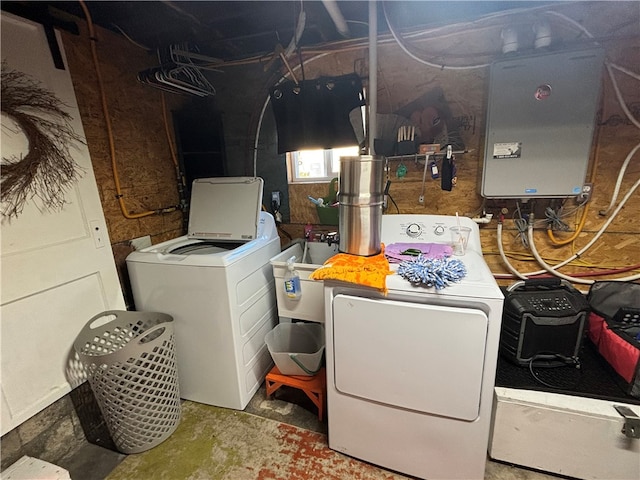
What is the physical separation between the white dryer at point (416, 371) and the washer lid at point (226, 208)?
0.91 meters

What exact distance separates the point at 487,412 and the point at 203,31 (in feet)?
8.36

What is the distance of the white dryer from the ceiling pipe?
1353mm

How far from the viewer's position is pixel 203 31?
6.05ft

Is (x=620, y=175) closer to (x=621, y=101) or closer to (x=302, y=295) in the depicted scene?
(x=621, y=101)

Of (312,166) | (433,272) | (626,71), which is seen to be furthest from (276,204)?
(626,71)

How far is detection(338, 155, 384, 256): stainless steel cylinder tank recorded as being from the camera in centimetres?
137

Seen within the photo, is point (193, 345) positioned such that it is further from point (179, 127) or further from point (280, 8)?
point (280, 8)

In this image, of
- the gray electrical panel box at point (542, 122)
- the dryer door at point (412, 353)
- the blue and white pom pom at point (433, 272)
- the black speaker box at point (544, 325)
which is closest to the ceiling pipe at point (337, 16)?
the gray electrical panel box at point (542, 122)

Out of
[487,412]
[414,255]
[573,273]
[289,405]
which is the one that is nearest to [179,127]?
[414,255]

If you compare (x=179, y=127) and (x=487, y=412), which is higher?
(x=179, y=127)

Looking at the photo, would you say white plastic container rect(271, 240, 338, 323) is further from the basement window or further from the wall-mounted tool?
the basement window

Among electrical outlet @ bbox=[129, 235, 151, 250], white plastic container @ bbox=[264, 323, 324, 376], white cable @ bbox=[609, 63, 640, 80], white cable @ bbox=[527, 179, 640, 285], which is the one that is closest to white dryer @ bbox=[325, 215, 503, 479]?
white plastic container @ bbox=[264, 323, 324, 376]

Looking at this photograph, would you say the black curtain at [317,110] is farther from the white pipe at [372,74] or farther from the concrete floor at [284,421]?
the concrete floor at [284,421]

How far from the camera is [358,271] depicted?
1264 mm
